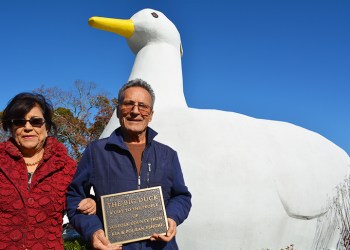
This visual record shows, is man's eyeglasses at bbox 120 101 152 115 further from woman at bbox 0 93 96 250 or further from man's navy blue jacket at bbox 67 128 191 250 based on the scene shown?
woman at bbox 0 93 96 250

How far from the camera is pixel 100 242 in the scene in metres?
1.99

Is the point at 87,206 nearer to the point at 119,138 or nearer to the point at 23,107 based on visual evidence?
the point at 119,138

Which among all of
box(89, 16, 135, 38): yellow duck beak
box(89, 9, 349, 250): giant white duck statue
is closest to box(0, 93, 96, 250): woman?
box(89, 9, 349, 250): giant white duck statue

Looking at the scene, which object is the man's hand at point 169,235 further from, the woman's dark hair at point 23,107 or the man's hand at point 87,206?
the woman's dark hair at point 23,107

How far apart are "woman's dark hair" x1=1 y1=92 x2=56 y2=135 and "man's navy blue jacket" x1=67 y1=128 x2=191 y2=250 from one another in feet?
1.45

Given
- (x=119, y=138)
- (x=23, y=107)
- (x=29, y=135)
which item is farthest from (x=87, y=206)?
(x=23, y=107)

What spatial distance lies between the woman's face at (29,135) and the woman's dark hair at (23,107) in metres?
0.04

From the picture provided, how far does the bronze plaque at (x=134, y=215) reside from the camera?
2.08 meters

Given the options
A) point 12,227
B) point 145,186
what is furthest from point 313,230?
point 12,227

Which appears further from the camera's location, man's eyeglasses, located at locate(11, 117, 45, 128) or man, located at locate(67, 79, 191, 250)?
man's eyeglasses, located at locate(11, 117, 45, 128)

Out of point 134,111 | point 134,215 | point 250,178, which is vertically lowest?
point 134,215

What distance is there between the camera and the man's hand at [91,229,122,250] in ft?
6.44

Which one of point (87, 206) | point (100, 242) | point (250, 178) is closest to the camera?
point (100, 242)

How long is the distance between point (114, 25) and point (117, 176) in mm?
5216
